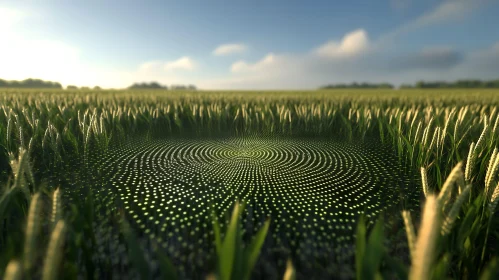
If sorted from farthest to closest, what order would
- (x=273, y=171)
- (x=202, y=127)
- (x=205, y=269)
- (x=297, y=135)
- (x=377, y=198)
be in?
1. (x=202, y=127)
2. (x=297, y=135)
3. (x=273, y=171)
4. (x=377, y=198)
5. (x=205, y=269)

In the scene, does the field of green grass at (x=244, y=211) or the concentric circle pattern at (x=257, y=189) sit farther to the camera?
the concentric circle pattern at (x=257, y=189)

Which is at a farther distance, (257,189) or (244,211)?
(257,189)

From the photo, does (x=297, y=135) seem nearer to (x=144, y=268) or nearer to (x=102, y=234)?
(x=102, y=234)

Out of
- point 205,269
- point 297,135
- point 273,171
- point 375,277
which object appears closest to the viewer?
point 375,277

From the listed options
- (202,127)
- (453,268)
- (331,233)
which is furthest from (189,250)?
(202,127)

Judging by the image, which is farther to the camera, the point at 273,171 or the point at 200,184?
the point at 273,171

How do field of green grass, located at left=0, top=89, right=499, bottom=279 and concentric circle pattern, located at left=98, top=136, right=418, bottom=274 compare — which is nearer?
field of green grass, located at left=0, top=89, right=499, bottom=279
